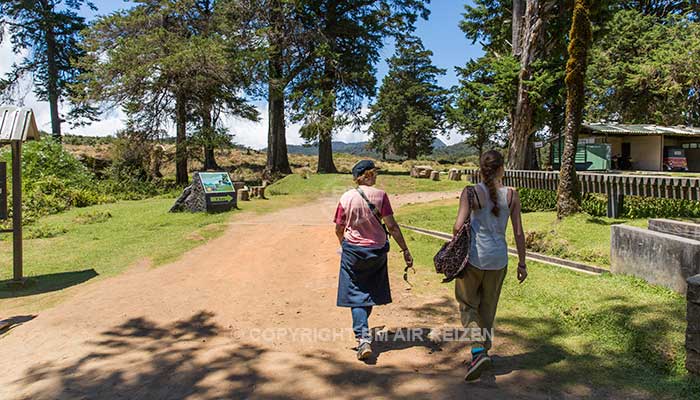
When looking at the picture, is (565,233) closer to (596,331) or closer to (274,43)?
(596,331)

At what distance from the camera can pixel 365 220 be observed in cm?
416

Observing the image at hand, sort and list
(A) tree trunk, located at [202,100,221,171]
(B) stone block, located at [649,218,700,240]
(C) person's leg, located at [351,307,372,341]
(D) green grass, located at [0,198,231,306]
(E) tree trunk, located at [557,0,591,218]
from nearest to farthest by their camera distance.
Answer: (C) person's leg, located at [351,307,372,341] → (B) stone block, located at [649,218,700,240] → (D) green grass, located at [0,198,231,306] → (E) tree trunk, located at [557,0,591,218] → (A) tree trunk, located at [202,100,221,171]

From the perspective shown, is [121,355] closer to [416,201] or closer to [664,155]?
[416,201]

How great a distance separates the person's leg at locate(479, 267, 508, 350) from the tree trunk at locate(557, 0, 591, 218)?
7160mm

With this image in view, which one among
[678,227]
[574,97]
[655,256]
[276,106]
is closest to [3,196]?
[655,256]

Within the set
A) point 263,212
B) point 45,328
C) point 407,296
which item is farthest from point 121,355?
point 263,212

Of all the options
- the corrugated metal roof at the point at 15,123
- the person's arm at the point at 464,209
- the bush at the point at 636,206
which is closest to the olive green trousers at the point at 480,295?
the person's arm at the point at 464,209

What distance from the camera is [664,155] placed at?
2625cm

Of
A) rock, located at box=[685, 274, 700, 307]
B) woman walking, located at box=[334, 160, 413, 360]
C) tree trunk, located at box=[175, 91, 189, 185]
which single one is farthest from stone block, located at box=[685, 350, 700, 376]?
tree trunk, located at box=[175, 91, 189, 185]

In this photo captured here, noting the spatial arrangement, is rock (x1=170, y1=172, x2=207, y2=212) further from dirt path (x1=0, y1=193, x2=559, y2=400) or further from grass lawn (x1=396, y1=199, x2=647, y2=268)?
dirt path (x1=0, y1=193, x2=559, y2=400)

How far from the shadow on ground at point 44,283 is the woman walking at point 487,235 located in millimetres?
6623

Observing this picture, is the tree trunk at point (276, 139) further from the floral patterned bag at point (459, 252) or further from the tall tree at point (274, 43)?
the floral patterned bag at point (459, 252)

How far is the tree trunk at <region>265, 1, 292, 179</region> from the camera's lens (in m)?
24.2

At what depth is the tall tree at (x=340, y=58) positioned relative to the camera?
966 inches
